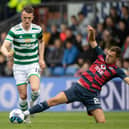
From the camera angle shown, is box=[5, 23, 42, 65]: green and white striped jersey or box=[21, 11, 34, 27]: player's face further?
box=[5, 23, 42, 65]: green and white striped jersey

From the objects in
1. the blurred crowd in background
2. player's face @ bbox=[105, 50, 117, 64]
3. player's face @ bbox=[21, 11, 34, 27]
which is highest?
player's face @ bbox=[21, 11, 34, 27]

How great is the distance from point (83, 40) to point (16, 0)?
4.87 metres

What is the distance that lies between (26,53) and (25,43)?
10.6 inches

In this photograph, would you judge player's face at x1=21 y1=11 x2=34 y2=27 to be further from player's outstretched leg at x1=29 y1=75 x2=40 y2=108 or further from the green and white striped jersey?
player's outstretched leg at x1=29 y1=75 x2=40 y2=108

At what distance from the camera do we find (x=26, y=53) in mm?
14547

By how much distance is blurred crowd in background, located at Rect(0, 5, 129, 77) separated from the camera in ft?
68.9

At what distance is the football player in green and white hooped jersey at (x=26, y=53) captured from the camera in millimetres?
14086

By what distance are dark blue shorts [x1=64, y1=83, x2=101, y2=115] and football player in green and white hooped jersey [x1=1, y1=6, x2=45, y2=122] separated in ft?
2.85

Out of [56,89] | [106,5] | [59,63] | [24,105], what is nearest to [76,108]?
[56,89]

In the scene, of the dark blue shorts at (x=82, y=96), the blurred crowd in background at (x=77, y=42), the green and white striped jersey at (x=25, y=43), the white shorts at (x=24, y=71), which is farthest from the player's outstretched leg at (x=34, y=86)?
Result: the blurred crowd in background at (x=77, y=42)

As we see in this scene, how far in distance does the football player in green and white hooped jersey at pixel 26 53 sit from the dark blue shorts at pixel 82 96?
2.85 feet

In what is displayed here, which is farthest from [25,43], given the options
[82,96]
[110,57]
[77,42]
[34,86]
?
[77,42]

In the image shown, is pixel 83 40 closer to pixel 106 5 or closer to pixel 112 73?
Answer: pixel 106 5

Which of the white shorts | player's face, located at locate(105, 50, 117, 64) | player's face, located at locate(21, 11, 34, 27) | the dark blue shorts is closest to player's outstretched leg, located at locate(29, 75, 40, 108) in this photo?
the white shorts
